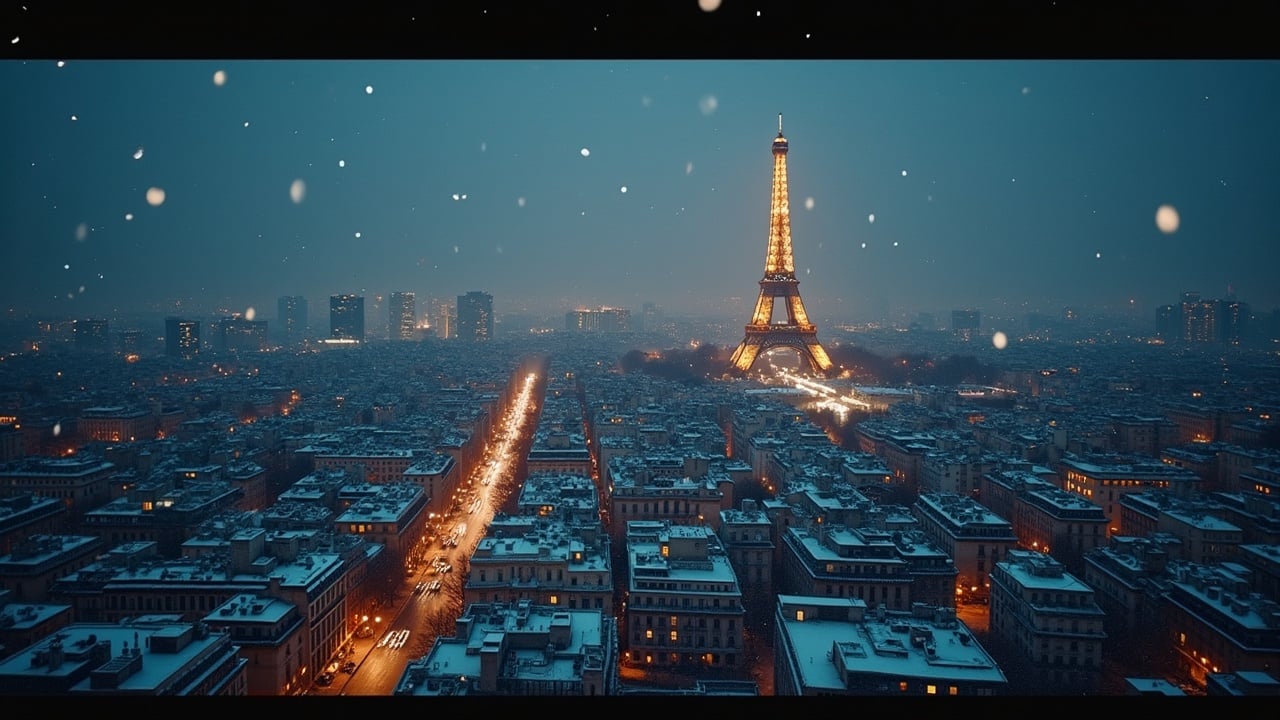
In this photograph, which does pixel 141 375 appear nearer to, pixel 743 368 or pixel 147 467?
pixel 147 467

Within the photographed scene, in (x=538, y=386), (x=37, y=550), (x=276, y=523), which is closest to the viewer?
(x=37, y=550)

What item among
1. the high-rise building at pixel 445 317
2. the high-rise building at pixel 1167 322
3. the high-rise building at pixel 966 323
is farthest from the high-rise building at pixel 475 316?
the high-rise building at pixel 1167 322

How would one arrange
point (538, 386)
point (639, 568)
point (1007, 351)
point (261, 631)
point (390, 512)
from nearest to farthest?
point (261, 631) < point (639, 568) < point (390, 512) < point (538, 386) < point (1007, 351)

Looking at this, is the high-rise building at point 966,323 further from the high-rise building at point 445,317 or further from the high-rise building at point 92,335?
the high-rise building at point 92,335

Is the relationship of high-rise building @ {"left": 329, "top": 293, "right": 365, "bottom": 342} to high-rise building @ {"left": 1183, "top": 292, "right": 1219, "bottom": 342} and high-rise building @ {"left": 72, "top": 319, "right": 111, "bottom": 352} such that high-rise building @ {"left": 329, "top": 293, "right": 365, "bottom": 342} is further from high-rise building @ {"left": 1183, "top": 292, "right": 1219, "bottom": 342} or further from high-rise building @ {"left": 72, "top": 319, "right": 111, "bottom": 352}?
high-rise building @ {"left": 1183, "top": 292, "right": 1219, "bottom": 342}

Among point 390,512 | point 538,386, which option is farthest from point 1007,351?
point 390,512
